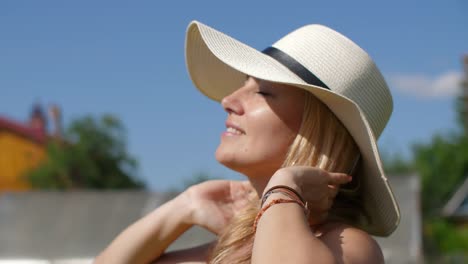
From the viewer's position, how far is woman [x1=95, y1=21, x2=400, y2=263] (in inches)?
84.7

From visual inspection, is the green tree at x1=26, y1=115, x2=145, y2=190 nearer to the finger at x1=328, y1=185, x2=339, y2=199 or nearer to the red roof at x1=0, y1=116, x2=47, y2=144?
the red roof at x1=0, y1=116, x2=47, y2=144

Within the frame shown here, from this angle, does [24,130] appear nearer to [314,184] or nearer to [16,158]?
[16,158]

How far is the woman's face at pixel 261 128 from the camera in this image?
2.22m

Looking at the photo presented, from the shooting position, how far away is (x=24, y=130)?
139 ft

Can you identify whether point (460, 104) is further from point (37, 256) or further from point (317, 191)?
point (317, 191)

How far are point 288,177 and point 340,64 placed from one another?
1.34ft

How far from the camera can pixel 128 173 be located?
3700cm

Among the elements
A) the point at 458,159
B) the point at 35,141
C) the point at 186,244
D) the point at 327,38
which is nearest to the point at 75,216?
the point at 186,244

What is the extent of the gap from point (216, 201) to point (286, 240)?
664 mm

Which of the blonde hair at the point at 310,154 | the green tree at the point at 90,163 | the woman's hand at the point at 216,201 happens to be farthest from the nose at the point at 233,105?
the green tree at the point at 90,163

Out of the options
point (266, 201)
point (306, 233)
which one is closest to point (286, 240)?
point (306, 233)

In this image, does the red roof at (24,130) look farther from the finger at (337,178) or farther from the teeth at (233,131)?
the finger at (337,178)

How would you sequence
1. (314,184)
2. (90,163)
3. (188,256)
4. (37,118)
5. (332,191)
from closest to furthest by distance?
(314,184), (332,191), (188,256), (90,163), (37,118)

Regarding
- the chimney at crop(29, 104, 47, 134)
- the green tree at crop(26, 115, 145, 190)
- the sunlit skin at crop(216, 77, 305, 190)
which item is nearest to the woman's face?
the sunlit skin at crop(216, 77, 305, 190)
